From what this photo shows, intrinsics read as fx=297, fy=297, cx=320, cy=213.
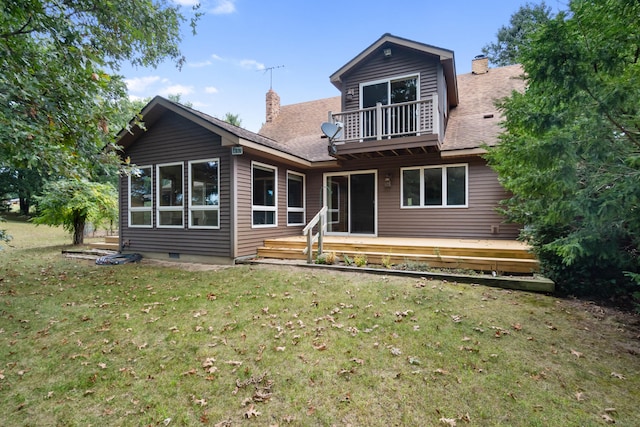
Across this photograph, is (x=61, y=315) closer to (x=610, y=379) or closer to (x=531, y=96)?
(x=610, y=379)

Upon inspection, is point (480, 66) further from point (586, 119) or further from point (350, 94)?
point (586, 119)

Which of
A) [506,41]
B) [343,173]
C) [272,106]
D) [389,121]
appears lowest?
[343,173]

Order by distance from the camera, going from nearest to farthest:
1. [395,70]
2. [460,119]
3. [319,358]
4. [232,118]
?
[319,358] < [395,70] < [460,119] < [232,118]

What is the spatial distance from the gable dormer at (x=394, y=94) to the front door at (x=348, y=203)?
5.06ft

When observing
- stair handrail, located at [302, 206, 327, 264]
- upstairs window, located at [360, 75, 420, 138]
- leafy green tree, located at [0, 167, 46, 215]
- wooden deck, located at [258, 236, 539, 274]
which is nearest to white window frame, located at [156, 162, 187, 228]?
wooden deck, located at [258, 236, 539, 274]

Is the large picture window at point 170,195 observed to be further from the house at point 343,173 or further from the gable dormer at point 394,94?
the gable dormer at point 394,94

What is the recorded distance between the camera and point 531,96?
12.0ft

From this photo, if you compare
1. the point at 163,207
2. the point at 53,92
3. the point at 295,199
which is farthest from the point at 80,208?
the point at 53,92

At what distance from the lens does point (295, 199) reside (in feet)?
32.9

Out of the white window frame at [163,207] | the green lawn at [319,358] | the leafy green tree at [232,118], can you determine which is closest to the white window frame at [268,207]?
the white window frame at [163,207]

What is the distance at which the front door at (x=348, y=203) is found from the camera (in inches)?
401

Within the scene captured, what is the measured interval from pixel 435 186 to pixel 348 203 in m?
2.87

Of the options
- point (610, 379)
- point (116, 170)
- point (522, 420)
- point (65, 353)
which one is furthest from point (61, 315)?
point (610, 379)

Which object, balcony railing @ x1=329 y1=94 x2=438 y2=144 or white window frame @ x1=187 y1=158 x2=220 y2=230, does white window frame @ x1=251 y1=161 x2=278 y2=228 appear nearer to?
white window frame @ x1=187 y1=158 x2=220 y2=230
